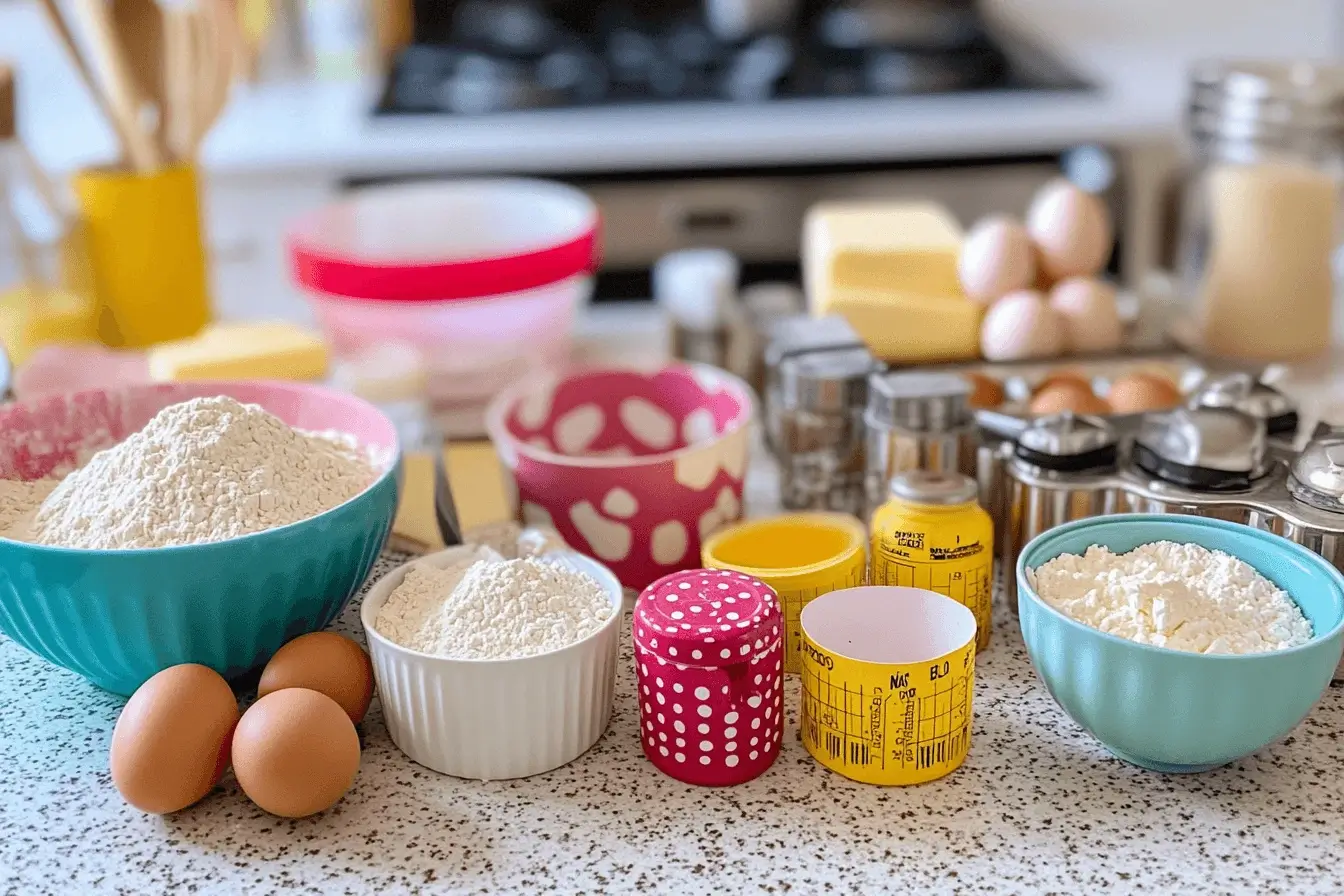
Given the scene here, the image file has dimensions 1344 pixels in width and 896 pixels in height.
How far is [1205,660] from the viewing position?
0.67m

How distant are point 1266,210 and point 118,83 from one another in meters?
1.06

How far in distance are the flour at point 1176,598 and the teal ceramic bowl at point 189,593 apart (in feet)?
1.30

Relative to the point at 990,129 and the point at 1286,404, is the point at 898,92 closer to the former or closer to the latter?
the point at 990,129

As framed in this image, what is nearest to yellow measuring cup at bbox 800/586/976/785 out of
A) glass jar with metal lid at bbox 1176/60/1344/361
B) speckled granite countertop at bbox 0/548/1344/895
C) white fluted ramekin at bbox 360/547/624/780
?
speckled granite countertop at bbox 0/548/1344/895

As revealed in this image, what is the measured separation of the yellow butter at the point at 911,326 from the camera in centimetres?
113

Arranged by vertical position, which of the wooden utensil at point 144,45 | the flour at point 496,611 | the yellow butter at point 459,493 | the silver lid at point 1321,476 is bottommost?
the yellow butter at point 459,493

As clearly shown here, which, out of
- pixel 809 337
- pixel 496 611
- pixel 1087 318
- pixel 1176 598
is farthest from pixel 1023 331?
pixel 496 611

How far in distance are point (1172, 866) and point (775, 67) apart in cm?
172

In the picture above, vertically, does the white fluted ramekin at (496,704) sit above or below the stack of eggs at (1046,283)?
below

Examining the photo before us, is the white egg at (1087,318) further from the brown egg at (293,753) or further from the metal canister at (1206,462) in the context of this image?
the brown egg at (293,753)

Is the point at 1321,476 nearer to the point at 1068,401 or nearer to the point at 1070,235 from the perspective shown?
the point at 1068,401

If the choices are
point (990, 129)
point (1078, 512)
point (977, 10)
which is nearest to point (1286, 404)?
point (1078, 512)

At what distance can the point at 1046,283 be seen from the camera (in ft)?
3.96

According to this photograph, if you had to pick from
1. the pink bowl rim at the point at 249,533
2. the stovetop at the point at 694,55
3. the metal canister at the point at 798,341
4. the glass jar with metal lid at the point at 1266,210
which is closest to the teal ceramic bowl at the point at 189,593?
the pink bowl rim at the point at 249,533
